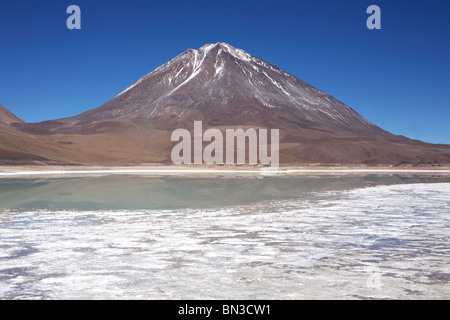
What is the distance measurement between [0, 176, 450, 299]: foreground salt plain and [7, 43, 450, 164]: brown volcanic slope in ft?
167

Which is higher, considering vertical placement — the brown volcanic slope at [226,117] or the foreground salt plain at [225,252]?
the brown volcanic slope at [226,117]

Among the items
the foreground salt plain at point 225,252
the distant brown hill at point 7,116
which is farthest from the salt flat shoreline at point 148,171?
the distant brown hill at point 7,116

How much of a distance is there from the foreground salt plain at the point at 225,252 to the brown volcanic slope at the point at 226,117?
5104 cm

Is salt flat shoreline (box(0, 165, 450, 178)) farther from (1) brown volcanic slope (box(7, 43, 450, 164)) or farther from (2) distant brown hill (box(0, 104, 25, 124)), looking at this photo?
(2) distant brown hill (box(0, 104, 25, 124))

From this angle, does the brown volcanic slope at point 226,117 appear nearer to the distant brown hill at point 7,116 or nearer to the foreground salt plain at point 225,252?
the distant brown hill at point 7,116

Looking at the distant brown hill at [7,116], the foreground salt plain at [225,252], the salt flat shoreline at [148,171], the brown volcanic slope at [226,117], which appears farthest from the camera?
the distant brown hill at [7,116]

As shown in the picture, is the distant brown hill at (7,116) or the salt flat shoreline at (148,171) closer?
the salt flat shoreline at (148,171)

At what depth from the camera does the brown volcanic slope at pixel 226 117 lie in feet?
244

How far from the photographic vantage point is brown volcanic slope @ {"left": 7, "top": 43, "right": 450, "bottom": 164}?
74.5 metres

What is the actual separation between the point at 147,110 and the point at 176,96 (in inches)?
365

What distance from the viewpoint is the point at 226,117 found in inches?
4257

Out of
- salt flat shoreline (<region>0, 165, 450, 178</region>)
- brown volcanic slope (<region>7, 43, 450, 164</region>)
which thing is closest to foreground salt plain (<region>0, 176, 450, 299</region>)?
salt flat shoreline (<region>0, 165, 450, 178</region>)

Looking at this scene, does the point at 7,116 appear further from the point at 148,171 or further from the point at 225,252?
the point at 225,252
